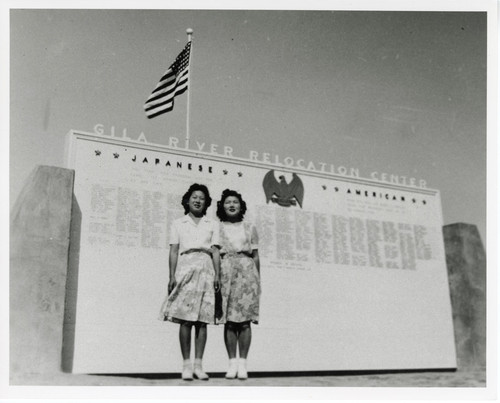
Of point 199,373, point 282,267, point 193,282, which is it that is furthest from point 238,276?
point 282,267

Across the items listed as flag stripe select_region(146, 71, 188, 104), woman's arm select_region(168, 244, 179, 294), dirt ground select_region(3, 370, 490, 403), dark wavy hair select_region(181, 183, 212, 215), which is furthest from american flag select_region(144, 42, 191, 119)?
dirt ground select_region(3, 370, 490, 403)

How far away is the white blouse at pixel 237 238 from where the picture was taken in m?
6.47

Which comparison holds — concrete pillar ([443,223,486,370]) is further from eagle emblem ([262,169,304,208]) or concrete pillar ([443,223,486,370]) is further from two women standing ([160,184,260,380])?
two women standing ([160,184,260,380])

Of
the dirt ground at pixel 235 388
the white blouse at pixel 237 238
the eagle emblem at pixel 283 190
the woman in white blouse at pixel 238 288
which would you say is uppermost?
the eagle emblem at pixel 283 190

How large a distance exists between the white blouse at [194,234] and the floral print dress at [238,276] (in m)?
0.11

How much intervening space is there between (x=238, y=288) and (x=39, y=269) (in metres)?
1.94

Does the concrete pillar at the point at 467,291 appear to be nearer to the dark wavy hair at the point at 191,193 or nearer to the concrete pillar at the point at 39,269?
the dark wavy hair at the point at 191,193

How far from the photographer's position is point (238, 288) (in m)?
6.39

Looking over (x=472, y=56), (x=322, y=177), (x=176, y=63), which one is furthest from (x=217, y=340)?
(x=472, y=56)

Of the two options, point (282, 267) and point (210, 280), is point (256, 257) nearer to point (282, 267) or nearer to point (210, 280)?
point (210, 280)

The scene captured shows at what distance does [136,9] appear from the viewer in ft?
23.9

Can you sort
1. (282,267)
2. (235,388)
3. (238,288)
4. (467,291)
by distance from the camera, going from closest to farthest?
(235,388) → (238,288) → (282,267) → (467,291)

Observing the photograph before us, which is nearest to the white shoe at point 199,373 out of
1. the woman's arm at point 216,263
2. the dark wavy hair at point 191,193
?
the woman's arm at point 216,263

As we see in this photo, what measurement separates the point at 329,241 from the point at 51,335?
11.3 ft
